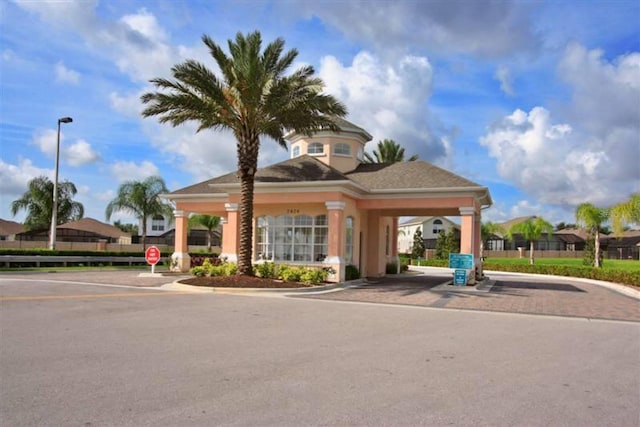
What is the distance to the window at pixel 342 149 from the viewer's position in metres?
28.2

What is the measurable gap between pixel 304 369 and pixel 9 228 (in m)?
64.0

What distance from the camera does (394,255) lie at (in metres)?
33.7

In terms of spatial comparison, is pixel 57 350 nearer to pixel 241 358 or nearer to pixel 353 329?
pixel 241 358

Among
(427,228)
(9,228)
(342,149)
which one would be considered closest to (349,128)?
(342,149)

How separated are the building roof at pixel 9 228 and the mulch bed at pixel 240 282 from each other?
47877mm

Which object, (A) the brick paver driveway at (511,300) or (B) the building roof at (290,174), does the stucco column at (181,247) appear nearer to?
(B) the building roof at (290,174)

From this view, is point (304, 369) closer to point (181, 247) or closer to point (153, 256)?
point (153, 256)

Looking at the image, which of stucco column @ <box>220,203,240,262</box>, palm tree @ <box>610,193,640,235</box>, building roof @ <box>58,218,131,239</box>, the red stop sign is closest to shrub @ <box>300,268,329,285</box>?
stucco column @ <box>220,203,240,262</box>

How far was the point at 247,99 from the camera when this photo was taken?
1942 cm

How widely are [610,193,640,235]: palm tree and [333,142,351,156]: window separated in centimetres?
1671

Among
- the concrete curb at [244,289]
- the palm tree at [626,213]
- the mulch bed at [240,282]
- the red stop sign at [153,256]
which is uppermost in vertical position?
the palm tree at [626,213]

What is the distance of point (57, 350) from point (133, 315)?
13.0ft

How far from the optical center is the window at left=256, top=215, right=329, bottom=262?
77.0ft

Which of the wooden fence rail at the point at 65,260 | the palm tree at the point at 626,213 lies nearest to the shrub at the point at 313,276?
the wooden fence rail at the point at 65,260
